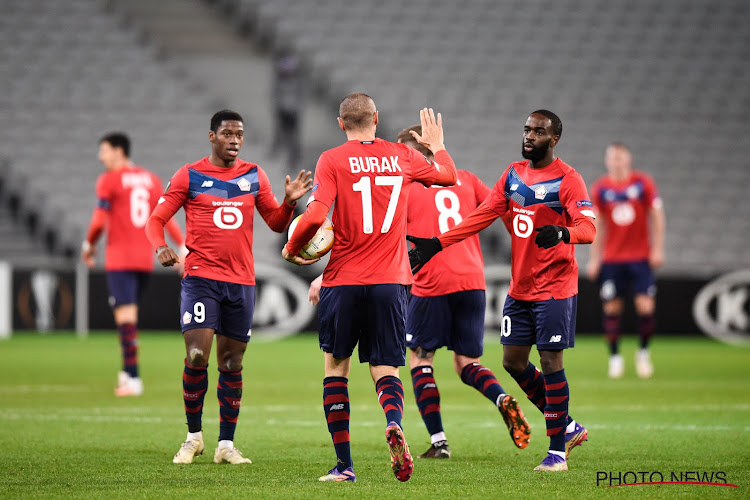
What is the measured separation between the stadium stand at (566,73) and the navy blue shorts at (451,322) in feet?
46.5

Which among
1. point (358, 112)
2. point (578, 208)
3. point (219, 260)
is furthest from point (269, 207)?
point (578, 208)

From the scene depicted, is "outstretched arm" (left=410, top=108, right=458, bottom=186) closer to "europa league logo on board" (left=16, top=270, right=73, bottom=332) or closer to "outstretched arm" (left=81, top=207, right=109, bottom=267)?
"outstretched arm" (left=81, top=207, right=109, bottom=267)

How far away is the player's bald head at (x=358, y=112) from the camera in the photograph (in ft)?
19.1

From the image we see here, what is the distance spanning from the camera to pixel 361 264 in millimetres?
5781

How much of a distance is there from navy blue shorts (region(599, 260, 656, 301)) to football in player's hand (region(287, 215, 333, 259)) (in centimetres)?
709

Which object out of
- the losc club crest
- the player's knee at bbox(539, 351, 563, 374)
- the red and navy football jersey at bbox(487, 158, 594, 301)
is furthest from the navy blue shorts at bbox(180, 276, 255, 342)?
the player's knee at bbox(539, 351, 563, 374)

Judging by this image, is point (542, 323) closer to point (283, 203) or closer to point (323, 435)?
point (283, 203)

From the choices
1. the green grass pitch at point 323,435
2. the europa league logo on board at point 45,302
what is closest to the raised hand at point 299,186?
the green grass pitch at point 323,435

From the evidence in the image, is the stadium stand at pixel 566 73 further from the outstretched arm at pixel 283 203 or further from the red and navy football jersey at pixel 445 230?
the outstretched arm at pixel 283 203

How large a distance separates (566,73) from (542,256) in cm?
1708

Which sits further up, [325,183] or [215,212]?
[325,183]

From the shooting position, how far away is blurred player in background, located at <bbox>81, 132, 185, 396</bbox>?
10344 mm

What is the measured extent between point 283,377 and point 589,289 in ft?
22.6

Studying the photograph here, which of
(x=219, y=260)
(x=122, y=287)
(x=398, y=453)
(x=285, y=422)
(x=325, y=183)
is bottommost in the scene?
(x=285, y=422)
